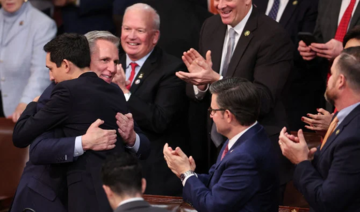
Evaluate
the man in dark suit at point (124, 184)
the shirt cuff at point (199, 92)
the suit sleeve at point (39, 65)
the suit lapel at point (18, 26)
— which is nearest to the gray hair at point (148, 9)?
the shirt cuff at point (199, 92)

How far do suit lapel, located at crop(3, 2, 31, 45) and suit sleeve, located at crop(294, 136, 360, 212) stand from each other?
142 inches

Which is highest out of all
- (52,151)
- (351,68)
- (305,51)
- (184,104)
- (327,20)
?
(351,68)

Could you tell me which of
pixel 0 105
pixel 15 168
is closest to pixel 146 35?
pixel 15 168

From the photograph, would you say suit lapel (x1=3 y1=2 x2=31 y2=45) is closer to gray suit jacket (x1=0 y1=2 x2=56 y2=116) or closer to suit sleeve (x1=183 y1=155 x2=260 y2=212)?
gray suit jacket (x1=0 y1=2 x2=56 y2=116)

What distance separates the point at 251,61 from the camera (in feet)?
14.0

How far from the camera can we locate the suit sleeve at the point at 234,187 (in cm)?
303

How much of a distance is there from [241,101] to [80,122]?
81 cm

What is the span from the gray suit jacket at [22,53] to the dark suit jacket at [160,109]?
1345mm

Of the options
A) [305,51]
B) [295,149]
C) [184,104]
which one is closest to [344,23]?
[305,51]

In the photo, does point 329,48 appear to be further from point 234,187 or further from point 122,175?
point 122,175

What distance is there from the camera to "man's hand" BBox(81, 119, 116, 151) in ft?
10.5

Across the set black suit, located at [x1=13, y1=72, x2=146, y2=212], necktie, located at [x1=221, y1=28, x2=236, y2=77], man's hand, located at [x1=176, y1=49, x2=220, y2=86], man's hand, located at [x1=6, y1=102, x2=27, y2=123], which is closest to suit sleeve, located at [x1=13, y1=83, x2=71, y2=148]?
black suit, located at [x1=13, y1=72, x2=146, y2=212]

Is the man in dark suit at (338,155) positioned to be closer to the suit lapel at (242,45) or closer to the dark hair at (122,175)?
the dark hair at (122,175)

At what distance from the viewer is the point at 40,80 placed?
5.66 metres
